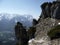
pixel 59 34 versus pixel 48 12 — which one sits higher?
pixel 48 12

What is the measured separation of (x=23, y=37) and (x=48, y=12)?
13026 millimetres

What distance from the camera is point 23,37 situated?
63.9m

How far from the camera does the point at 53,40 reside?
15758 mm

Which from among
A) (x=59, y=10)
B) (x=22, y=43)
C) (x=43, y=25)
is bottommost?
(x=22, y=43)

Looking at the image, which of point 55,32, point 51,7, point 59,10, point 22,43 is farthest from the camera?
point 22,43

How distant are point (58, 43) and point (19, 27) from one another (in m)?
53.8

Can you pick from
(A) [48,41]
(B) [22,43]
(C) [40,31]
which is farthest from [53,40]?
(B) [22,43]

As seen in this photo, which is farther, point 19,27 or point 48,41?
point 19,27

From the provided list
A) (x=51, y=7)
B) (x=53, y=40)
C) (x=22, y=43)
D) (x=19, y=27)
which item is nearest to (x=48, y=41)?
(x=53, y=40)

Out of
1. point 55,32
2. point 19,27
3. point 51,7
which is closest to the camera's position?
point 55,32

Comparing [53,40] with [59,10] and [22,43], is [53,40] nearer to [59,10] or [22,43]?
[59,10]

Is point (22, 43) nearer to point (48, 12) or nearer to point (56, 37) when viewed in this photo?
point (48, 12)

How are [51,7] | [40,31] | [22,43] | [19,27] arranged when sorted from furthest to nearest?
1. [19,27]
2. [22,43]
3. [51,7]
4. [40,31]

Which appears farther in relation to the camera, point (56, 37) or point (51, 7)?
point (51, 7)
